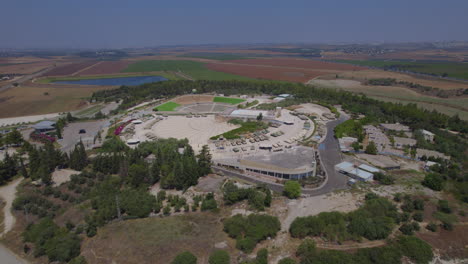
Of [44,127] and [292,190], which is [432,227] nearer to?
[292,190]

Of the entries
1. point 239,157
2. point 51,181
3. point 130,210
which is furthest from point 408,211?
point 51,181

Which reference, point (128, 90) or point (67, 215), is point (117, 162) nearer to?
point (67, 215)

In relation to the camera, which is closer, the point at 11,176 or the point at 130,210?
the point at 130,210

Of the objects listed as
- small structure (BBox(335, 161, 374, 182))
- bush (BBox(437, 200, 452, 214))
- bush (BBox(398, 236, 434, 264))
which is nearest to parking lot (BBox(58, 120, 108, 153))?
small structure (BBox(335, 161, 374, 182))

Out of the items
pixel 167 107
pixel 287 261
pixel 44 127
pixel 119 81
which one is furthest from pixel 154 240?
pixel 119 81

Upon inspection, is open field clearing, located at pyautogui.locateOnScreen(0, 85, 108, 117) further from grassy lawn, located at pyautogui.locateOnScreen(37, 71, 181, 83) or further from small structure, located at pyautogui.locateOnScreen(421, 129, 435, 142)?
small structure, located at pyautogui.locateOnScreen(421, 129, 435, 142)
